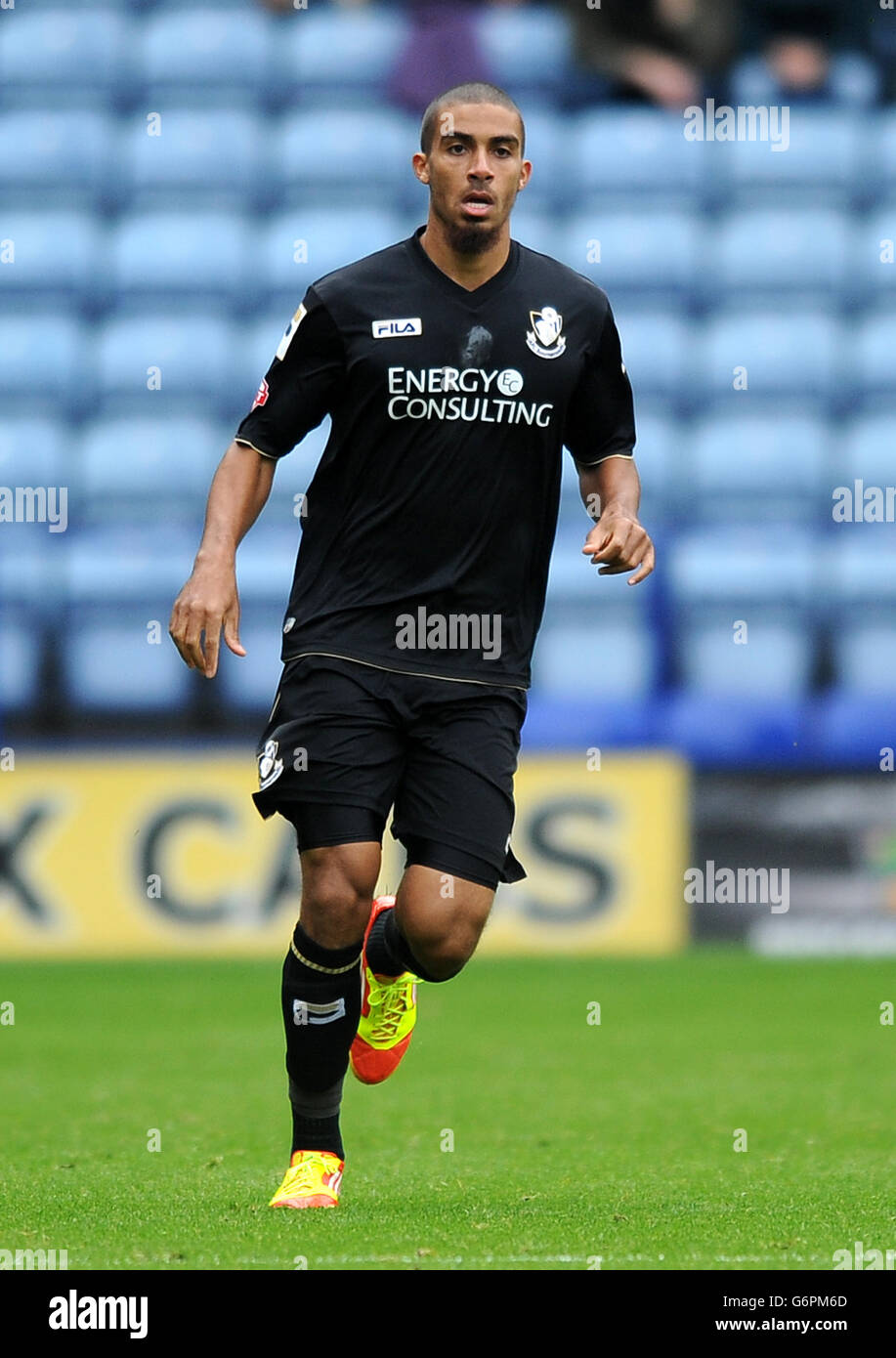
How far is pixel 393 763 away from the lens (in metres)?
4.67

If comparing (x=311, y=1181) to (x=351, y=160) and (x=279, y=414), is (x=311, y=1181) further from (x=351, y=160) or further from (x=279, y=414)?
(x=351, y=160)

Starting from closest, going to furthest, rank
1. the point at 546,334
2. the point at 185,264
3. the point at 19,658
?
the point at 546,334, the point at 19,658, the point at 185,264

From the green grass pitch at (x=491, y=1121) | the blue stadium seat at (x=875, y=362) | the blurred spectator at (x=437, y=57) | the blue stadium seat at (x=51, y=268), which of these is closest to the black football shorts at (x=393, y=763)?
the green grass pitch at (x=491, y=1121)

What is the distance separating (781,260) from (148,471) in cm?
437

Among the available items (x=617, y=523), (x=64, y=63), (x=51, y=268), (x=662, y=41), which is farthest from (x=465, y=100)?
(x=64, y=63)

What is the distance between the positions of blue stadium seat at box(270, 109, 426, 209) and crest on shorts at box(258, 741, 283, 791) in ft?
35.2

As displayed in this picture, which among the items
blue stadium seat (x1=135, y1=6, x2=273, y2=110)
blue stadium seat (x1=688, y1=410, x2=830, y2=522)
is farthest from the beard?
blue stadium seat (x1=135, y1=6, x2=273, y2=110)

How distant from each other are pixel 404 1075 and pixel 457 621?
2.82 m

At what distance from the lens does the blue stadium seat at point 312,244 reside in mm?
14203

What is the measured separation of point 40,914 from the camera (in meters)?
10.3

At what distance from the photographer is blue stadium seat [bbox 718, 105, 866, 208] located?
1486 centimetres

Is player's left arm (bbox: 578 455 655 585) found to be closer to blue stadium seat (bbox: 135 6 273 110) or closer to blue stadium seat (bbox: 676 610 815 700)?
blue stadium seat (bbox: 676 610 815 700)
